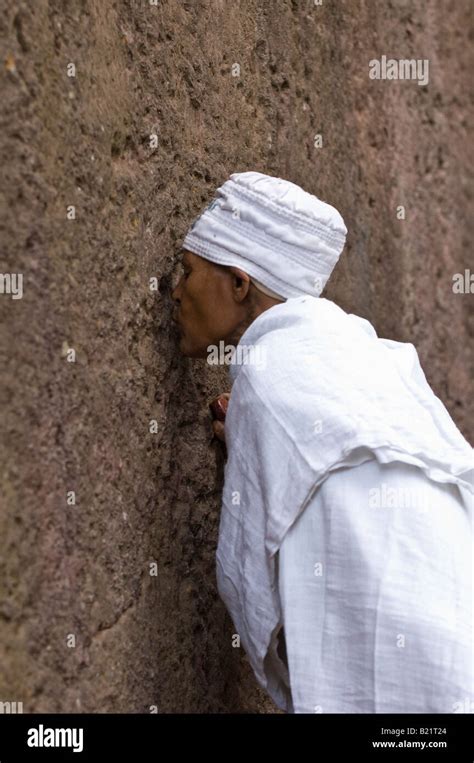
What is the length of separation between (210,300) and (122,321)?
24 cm

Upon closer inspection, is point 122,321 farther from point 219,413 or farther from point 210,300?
point 219,413

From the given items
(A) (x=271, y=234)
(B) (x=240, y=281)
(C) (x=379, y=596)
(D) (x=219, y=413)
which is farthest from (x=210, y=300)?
(C) (x=379, y=596)

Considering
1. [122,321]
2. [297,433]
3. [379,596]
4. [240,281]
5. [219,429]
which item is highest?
[240,281]

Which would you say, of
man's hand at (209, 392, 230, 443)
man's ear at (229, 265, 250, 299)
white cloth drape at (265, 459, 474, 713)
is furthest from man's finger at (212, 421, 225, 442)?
white cloth drape at (265, 459, 474, 713)

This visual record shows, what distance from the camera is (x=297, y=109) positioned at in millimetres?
3363

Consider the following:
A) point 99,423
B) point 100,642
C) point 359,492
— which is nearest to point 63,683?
point 100,642

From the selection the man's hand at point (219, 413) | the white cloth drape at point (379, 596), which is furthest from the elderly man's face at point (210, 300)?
the white cloth drape at point (379, 596)

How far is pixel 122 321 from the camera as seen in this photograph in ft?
7.65

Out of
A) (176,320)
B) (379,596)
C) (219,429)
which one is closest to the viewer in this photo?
(379,596)

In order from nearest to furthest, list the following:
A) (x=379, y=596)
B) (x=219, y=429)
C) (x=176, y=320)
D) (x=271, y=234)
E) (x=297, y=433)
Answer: (x=379, y=596)
(x=297, y=433)
(x=271, y=234)
(x=176, y=320)
(x=219, y=429)

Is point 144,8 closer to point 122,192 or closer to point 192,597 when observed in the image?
point 122,192

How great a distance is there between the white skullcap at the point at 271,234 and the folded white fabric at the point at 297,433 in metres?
0.09

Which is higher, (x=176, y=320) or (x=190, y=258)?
(x=190, y=258)

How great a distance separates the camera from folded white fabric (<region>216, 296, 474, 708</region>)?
2221mm
